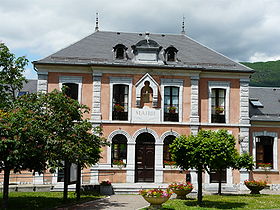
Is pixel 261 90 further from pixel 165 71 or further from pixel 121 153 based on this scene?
pixel 121 153

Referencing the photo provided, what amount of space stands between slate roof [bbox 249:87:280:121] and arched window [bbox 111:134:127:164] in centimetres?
892

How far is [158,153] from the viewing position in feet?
73.0

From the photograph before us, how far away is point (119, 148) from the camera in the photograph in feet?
73.1

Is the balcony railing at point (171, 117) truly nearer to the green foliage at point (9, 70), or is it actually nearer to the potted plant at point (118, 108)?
the potted plant at point (118, 108)

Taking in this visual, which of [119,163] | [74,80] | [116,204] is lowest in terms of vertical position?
[116,204]

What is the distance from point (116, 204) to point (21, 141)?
5323mm

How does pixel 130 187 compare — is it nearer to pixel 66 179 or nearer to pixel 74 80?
pixel 66 179

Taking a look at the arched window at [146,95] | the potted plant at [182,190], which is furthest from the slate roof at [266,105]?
the potted plant at [182,190]

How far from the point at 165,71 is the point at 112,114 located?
446cm

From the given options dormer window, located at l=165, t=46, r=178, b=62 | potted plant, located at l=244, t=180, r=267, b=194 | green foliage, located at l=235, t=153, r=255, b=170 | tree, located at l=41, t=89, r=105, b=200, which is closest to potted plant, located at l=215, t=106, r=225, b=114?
dormer window, located at l=165, t=46, r=178, b=62

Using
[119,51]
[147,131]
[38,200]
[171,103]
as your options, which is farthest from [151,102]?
[38,200]

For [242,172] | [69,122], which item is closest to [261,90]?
[242,172]

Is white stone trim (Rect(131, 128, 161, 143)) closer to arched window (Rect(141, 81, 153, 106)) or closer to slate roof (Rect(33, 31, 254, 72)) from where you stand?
arched window (Rect(141, 81, 153, 106))

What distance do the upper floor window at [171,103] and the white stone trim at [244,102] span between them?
433 centimetres
